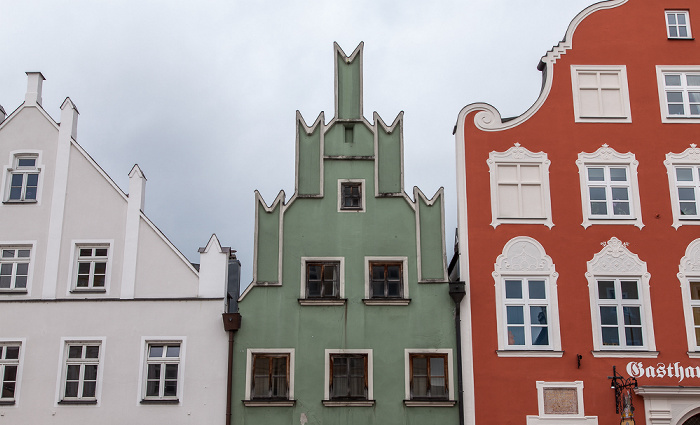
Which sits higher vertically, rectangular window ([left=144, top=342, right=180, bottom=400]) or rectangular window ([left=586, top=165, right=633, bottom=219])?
rectangular window ([left=586, top=165, right=633, bottom=219])

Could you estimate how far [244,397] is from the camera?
22797mm

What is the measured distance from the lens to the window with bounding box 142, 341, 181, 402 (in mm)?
22984

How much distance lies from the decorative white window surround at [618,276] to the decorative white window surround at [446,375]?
3923mm

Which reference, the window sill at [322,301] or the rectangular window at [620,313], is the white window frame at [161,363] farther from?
the rectangular window at [620,313]

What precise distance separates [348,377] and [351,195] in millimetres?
5186

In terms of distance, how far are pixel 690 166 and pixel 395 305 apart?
9.54m

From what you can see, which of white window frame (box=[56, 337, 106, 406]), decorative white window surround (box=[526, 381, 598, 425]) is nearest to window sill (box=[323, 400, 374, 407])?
decorative white window surround (box=[526, 381, 598, 425])

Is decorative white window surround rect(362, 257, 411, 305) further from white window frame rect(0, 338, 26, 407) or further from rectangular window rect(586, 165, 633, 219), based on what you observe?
white window frame rect(0, 338, 26, 407)

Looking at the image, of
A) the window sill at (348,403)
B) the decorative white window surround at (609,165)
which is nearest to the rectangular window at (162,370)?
the window sill at (348,403)

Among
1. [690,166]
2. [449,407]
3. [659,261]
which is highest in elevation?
[690,166]

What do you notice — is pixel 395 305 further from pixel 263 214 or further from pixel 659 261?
pixel 659 261

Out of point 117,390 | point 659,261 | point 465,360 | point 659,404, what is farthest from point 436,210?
point 117,390

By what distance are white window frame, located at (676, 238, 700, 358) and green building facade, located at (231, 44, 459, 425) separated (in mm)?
6372

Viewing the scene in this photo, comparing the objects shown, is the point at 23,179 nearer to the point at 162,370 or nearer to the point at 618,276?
the point at 162,370
